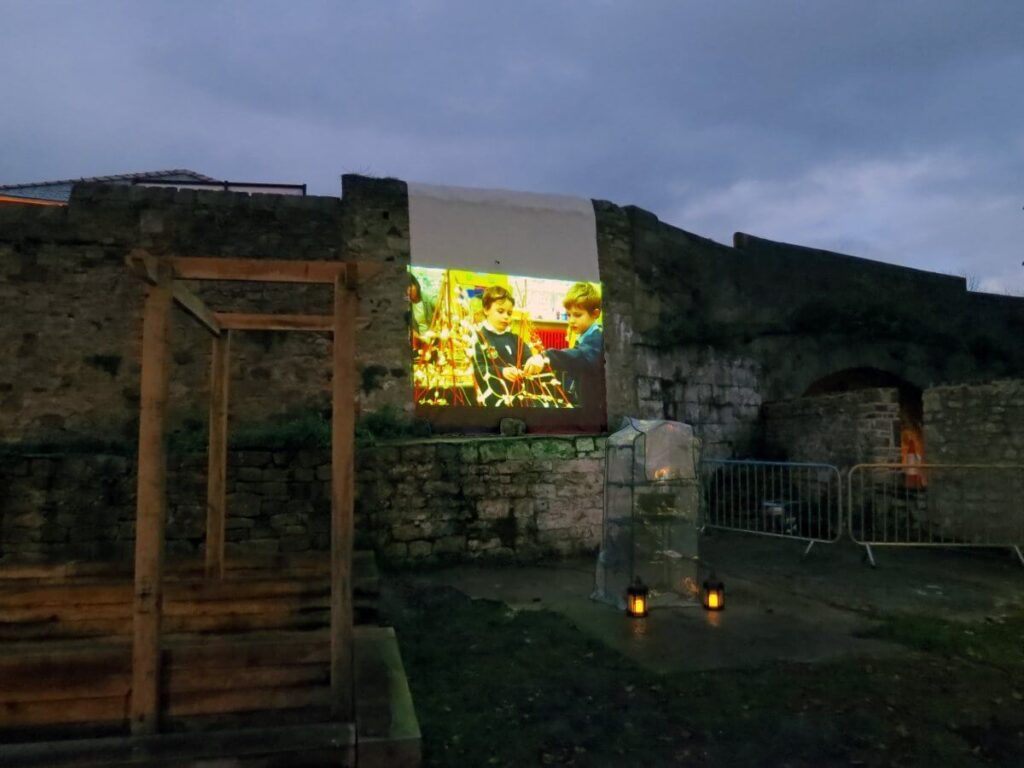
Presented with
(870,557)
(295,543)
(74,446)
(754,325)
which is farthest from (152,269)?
(754,325)

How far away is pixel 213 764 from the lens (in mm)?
2795

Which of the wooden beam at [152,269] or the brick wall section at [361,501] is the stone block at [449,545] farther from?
the wooden beam at [152,269]

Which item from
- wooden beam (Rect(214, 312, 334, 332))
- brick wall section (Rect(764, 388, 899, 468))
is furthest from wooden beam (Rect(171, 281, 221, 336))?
brick wall section (Rect(764, 388, 899, 468))

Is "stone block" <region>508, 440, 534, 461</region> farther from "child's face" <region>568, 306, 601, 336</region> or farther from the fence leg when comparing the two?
the fence leg

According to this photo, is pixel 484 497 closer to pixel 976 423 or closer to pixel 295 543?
pixel 295 543

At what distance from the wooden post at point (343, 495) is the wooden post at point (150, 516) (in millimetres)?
737

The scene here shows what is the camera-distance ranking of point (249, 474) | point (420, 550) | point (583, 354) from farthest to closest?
1. point (583, 354)
2. point (420, 550)
3. point (249, 474)

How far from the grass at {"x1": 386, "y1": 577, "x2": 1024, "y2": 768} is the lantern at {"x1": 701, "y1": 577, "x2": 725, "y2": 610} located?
44.7 inches

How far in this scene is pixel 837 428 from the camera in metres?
9.98

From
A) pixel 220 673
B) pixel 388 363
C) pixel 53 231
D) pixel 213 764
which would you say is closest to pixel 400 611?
pixel 220 673

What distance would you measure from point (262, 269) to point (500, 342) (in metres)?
5.82

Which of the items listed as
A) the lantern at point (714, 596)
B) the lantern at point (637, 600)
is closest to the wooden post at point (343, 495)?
the lantern at point (637, 600)

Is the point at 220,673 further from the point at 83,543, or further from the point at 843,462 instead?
the point at 843,462

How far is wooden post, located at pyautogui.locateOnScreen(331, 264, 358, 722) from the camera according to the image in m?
3.20
